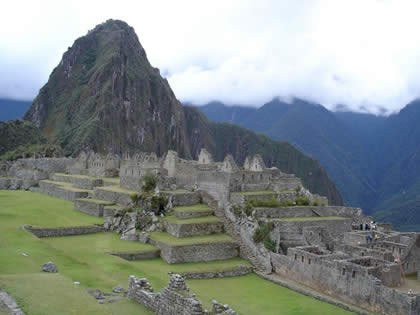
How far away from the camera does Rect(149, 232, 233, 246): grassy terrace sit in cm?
2803

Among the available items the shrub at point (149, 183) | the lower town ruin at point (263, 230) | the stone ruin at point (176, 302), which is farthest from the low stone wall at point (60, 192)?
the stone ruin at point (176, 302)

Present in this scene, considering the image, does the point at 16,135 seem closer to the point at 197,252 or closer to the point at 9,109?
the point at 9,109

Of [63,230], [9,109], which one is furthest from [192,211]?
[9,109]

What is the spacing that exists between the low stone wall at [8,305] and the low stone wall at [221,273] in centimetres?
1372

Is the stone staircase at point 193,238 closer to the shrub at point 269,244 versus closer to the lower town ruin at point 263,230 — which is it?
the lower town ruin at point 263,230

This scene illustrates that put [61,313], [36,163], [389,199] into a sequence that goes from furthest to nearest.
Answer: [389,199] < [36,163] < [61,313]

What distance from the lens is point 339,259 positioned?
957 inches

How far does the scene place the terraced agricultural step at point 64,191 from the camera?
42300 mm

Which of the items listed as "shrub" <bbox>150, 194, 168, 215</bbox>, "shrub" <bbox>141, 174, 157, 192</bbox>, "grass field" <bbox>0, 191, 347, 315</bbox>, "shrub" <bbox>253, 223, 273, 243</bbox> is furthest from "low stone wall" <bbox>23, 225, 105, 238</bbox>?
"shrub" <bbox>253, 223, 273, 243</bbox>

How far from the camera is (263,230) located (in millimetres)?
28562

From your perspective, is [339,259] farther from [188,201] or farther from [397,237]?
[188,201]

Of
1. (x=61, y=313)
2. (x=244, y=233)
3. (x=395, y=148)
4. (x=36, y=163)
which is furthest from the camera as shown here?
(x=395, y=148)

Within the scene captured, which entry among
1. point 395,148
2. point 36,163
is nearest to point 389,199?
point 395,148

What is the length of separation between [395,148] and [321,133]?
1215 inches
